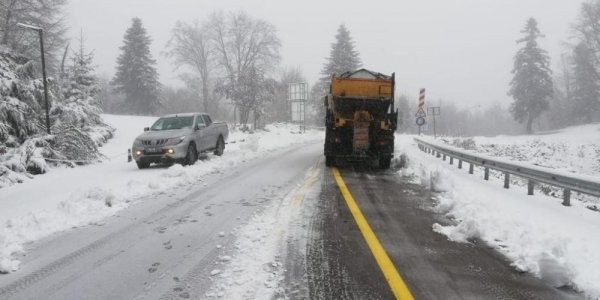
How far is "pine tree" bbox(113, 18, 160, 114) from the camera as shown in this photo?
50.3 metres

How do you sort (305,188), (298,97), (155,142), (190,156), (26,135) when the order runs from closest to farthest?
(305,188)
(155,142)
(190,156)
(26,135)
(298,97)

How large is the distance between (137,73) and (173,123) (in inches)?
1522

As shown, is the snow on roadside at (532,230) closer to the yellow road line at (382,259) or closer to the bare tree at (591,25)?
the yellow road line at (382,259)

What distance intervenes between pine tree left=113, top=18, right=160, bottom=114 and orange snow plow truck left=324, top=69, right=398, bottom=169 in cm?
4153

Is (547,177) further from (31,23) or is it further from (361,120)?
(31,23)

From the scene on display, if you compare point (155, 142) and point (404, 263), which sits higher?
point (155, 142)

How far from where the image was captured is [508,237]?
5488 mm

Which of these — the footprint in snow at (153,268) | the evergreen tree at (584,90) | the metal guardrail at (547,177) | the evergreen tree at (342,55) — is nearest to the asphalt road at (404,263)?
the footprint in snow at (153,268)

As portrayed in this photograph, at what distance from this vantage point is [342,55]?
166 ft

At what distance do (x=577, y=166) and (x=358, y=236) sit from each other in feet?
68.5

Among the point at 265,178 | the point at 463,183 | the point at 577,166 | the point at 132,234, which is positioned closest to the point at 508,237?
the point at 463,183

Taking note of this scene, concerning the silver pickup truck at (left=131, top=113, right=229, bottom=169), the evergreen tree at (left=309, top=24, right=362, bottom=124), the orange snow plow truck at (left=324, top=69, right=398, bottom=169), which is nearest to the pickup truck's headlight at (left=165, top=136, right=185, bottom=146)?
the silver pickup truck at (left=131, top=113, right=229, bottom=169)

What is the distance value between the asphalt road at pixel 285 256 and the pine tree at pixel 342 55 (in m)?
43.5

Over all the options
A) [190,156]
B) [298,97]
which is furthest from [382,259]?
[298,97]
